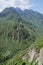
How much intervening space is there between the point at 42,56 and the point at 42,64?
3.68 meters

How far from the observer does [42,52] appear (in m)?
81.7

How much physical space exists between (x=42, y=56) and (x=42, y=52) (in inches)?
67.9

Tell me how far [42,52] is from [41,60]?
437 cm

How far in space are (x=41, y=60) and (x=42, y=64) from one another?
5.93ft

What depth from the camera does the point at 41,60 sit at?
8412 centimetres

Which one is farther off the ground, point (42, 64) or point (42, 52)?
point (42, 52)

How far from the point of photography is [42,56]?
82062 millimetres

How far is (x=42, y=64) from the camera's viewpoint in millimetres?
83250
